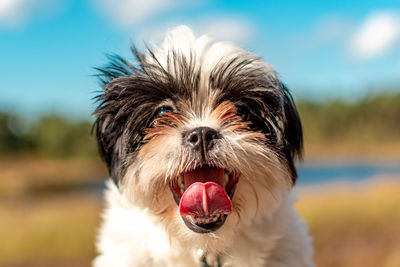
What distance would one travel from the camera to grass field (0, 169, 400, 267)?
24.4 ft

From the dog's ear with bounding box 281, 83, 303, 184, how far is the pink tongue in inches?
20.4

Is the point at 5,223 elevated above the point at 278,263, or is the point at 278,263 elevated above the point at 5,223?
the point at 278,263

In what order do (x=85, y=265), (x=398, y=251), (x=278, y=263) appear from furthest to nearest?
1. (x=85, y=265)
2. (x=398, y=251)
3. (x=278, y=263)

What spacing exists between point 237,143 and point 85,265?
7294 millimetres

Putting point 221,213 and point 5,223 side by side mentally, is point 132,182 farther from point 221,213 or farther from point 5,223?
point 5,223

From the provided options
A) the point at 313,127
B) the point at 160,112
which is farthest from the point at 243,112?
the point at 313,127

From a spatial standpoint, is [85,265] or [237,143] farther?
[85,265]

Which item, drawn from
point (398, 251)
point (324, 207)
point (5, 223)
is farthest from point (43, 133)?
point (398, 251)

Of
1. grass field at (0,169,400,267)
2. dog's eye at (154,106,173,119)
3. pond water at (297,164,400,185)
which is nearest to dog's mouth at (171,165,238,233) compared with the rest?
dog's eye at (154,106,173,119)

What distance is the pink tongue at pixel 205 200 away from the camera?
224 centimetres

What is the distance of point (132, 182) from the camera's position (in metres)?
2.47

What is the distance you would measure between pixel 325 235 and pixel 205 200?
746cm

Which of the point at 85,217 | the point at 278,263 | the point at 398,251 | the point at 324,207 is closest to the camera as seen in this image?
the point at 278,263

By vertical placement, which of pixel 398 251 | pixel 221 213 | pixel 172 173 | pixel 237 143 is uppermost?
pixel 237 143
